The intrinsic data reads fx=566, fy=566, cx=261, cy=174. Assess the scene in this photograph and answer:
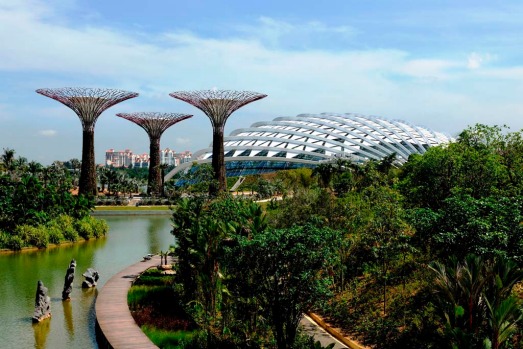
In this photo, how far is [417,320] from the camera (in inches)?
633

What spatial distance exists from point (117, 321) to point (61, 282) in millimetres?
8965

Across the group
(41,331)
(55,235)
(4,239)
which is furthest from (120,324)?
(55,235)

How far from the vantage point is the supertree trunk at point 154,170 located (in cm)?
7619

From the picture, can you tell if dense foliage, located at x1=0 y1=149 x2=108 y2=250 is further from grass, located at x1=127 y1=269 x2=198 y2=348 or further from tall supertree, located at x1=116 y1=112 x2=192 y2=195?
tall supertree, located at x1=116 y1=112 x2=192 y2=195

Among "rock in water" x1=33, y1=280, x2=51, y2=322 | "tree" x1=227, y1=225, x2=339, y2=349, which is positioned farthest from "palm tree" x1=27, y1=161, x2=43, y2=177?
"tree" x1=227, y1=225, x2=339, y2=349

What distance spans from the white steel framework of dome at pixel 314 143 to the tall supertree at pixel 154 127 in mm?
10395

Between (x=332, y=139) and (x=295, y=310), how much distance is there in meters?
77.5

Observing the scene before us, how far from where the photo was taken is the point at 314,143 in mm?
89125

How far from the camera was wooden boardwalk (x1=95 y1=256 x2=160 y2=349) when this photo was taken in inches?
615

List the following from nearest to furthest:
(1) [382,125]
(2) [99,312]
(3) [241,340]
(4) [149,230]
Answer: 1. (3) [241,340]
2. (2) [99,312]
3. (4) [149,230]
4. (1) [382,125]

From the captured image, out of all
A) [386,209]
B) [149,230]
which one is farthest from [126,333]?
[149,230]

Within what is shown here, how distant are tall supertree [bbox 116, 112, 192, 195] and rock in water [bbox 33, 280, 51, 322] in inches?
2249

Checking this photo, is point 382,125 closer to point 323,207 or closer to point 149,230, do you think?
point 149,230

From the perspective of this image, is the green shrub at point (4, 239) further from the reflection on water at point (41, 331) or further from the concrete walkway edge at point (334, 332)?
the concrete walkway edge at point (334, 332)
